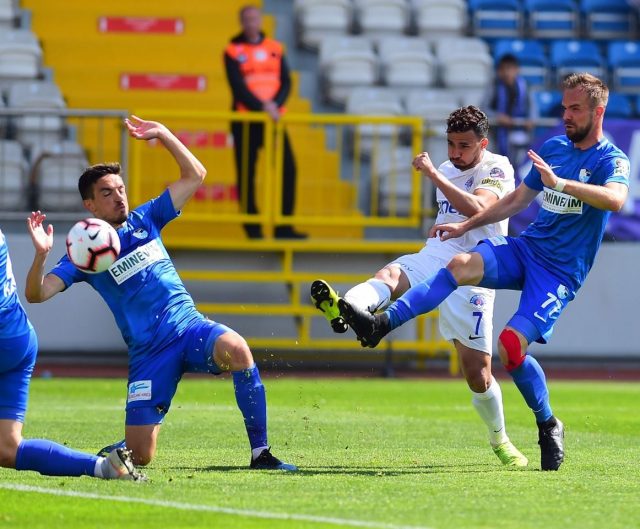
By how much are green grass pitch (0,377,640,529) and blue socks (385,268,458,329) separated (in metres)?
0.89

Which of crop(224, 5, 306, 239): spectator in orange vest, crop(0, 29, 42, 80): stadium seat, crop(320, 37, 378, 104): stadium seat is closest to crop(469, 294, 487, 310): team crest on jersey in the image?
crop(224, 5, 306, 239): spectator in orange vest

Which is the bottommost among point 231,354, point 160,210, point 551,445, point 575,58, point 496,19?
point 551,445

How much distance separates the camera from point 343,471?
838cm

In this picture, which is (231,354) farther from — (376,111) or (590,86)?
(376,111)

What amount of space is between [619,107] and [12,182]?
8.22 meters

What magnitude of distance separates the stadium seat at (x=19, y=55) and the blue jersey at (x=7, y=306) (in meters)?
12.0

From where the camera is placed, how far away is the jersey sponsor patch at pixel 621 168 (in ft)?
27.7

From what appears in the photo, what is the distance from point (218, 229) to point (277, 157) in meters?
1.26

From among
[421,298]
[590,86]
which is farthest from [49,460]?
Answer: [590,86]

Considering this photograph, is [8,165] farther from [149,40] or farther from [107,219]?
[107,219]

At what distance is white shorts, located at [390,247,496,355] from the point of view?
9320mm

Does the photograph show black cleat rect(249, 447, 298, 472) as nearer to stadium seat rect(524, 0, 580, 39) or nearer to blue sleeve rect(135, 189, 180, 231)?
blue sleeve rect(135, 189, 180, 231)

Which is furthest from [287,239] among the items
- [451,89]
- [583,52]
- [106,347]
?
[583,52]

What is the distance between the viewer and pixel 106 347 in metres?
17.1
